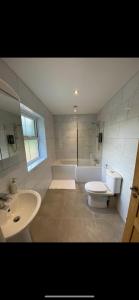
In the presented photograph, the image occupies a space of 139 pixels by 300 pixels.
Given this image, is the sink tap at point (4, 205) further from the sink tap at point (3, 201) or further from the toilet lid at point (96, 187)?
the toilet lid at point (96, 187)

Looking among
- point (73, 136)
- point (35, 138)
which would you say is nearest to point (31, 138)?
point (35, 138)

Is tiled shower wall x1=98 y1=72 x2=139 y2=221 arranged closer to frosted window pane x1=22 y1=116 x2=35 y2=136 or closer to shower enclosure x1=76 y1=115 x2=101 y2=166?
shower enclosure x1=76 y1=115 x2=101 y2=166

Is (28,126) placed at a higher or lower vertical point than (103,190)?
higher

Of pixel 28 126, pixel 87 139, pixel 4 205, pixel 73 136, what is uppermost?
pixel 28 126

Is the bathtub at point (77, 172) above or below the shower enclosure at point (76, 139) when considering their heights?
below

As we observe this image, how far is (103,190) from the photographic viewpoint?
2049 mm

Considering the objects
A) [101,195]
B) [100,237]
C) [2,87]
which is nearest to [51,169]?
[101,195]

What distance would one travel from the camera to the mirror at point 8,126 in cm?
113

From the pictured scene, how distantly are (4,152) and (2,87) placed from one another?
26.4 inches

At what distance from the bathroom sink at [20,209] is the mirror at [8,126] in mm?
401

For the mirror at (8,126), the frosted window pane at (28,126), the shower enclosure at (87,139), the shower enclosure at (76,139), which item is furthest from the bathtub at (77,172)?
the mirror at (8,126)

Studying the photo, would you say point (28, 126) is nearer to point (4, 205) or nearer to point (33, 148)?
point (33, 148)

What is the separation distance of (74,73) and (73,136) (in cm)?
263
